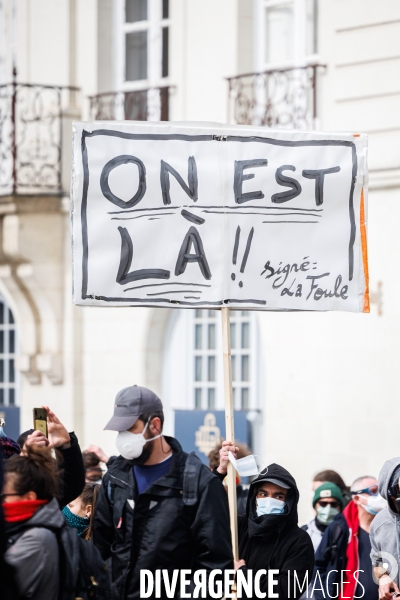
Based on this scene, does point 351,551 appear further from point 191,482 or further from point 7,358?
point 7,358

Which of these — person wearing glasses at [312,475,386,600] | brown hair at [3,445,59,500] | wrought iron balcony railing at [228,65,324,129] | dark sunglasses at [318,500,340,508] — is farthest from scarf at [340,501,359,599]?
wrought iron balcony railing at [228,65,324,129]

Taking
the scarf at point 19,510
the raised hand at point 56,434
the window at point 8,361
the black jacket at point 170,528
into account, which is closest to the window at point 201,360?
the window at point 8,361

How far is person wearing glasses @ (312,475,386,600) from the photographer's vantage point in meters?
7.59

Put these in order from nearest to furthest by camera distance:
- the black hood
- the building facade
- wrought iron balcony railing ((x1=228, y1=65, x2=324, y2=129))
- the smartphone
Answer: the smartphone, the black hood, the building facade, wrought iron balcony railing ((x1=228, y1=65, x2=324, y2=129))

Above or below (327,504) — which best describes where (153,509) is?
above

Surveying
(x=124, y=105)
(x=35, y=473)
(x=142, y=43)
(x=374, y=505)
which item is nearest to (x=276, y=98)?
(x=124, y=105)

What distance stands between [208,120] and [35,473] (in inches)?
380

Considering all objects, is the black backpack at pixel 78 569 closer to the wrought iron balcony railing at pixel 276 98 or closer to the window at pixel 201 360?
the wrought iron balcony railing at pixel 276 98

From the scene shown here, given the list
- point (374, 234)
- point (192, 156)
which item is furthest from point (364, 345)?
point (192, 156)

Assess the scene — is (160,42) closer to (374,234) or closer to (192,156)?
(374,234)

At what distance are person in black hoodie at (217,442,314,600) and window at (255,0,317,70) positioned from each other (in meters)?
8.23

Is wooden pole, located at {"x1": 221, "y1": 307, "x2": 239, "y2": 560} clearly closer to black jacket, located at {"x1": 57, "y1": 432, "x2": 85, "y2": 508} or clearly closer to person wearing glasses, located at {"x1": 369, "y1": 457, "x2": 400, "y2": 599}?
black jacket, located at {"x1": 57, "y1": 432, "x2": 85, "y2": 508}

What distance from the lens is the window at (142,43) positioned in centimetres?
1512

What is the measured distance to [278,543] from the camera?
629 cm
